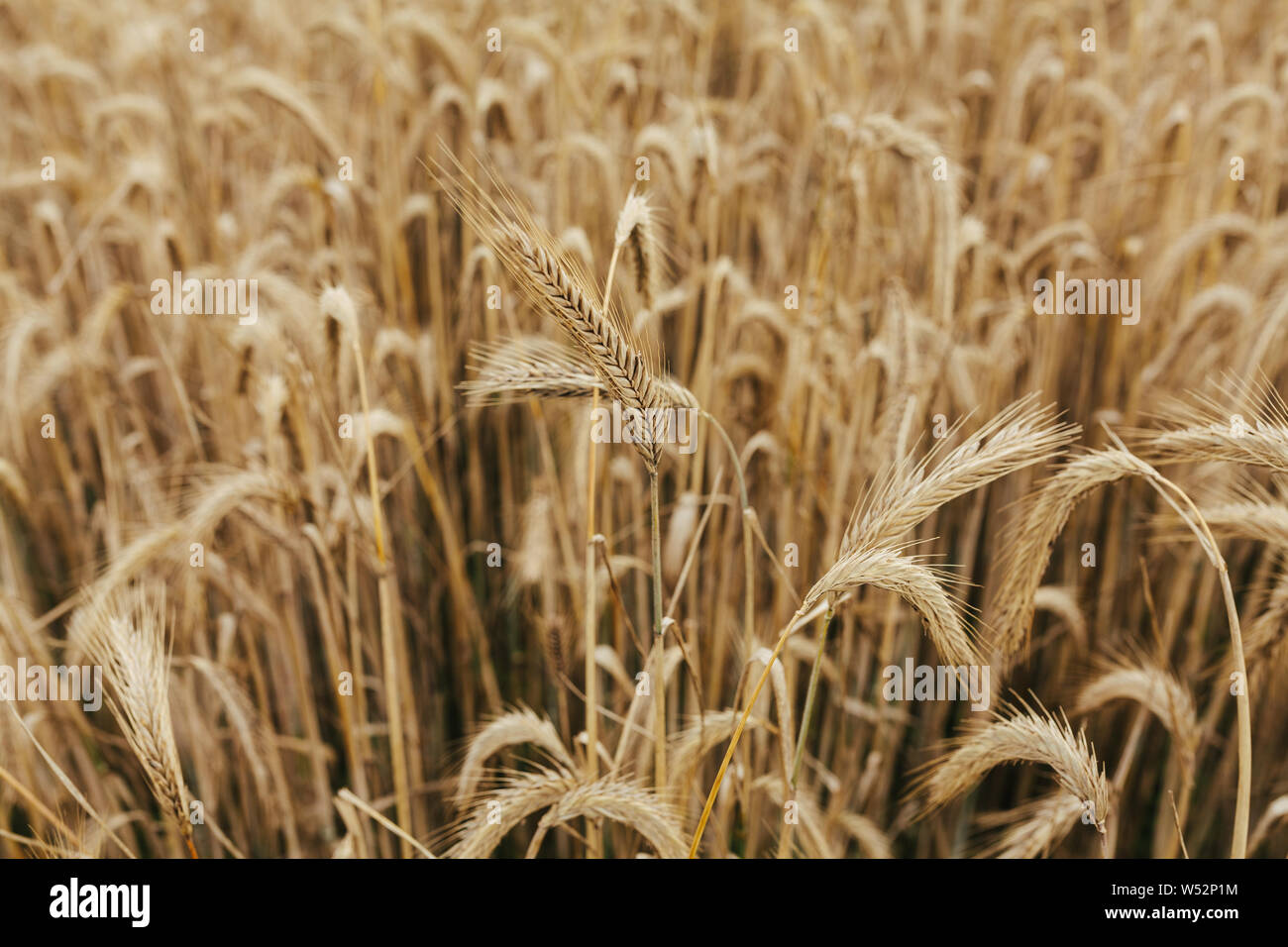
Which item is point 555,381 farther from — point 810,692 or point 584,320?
point 810,692

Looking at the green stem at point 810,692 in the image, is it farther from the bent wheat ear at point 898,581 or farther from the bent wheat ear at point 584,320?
the bent wheat ear at point 584,320

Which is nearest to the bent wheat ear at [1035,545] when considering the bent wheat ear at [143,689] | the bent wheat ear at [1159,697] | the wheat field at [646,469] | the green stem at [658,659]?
the wheat field at [646,469]

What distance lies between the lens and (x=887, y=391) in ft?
4.72

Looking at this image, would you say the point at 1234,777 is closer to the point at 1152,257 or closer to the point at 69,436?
the point at 1152,257

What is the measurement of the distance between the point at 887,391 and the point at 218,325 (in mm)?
1562

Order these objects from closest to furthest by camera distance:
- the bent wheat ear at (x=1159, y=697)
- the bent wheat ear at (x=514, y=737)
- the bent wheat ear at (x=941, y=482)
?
1. the bent wheat ear at (x=941, y=482)
2. the bent wheat ear at (x=514, y=737)
3. the bent wheat ear at (x=1159, y=697)

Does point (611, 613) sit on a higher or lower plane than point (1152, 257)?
Result: lower

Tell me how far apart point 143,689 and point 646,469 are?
966 mm

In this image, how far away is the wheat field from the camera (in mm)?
1162

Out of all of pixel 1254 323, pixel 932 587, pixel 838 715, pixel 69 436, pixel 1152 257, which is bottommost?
pixel 838 715

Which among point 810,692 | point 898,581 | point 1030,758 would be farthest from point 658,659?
point 1030,758

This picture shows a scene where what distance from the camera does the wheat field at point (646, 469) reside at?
116 cm

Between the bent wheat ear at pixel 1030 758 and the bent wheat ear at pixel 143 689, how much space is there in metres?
1.12
